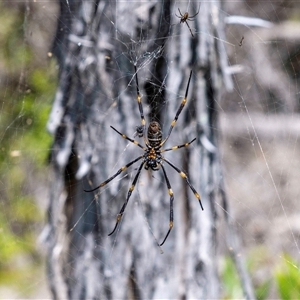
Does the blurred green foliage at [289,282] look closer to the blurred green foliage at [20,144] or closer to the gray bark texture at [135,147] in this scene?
the gray bark texture at [135,147]

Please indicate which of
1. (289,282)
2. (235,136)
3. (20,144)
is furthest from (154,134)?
(235,136)

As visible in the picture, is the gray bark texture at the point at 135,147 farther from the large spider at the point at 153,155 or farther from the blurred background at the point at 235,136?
the blurred background at the point at 235,136

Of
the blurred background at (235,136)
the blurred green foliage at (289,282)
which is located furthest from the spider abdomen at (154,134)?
the blurred background at (235,136)

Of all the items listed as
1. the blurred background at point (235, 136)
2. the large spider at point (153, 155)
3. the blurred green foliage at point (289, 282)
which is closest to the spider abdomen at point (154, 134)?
the large spider at point (153, 155)

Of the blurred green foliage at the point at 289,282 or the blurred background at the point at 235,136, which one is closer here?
the blurred green foliage at the point at 289,282

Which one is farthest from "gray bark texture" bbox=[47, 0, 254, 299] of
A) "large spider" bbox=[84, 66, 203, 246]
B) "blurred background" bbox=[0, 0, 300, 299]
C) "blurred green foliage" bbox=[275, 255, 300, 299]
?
"blurred background" bbox=[0, 0, 300, 299]

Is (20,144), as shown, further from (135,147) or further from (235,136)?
(235,136)

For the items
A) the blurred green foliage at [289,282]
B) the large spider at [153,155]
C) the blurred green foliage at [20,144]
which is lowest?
the blurred green foliage at [289,282]

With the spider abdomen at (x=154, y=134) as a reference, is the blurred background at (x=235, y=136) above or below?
above
